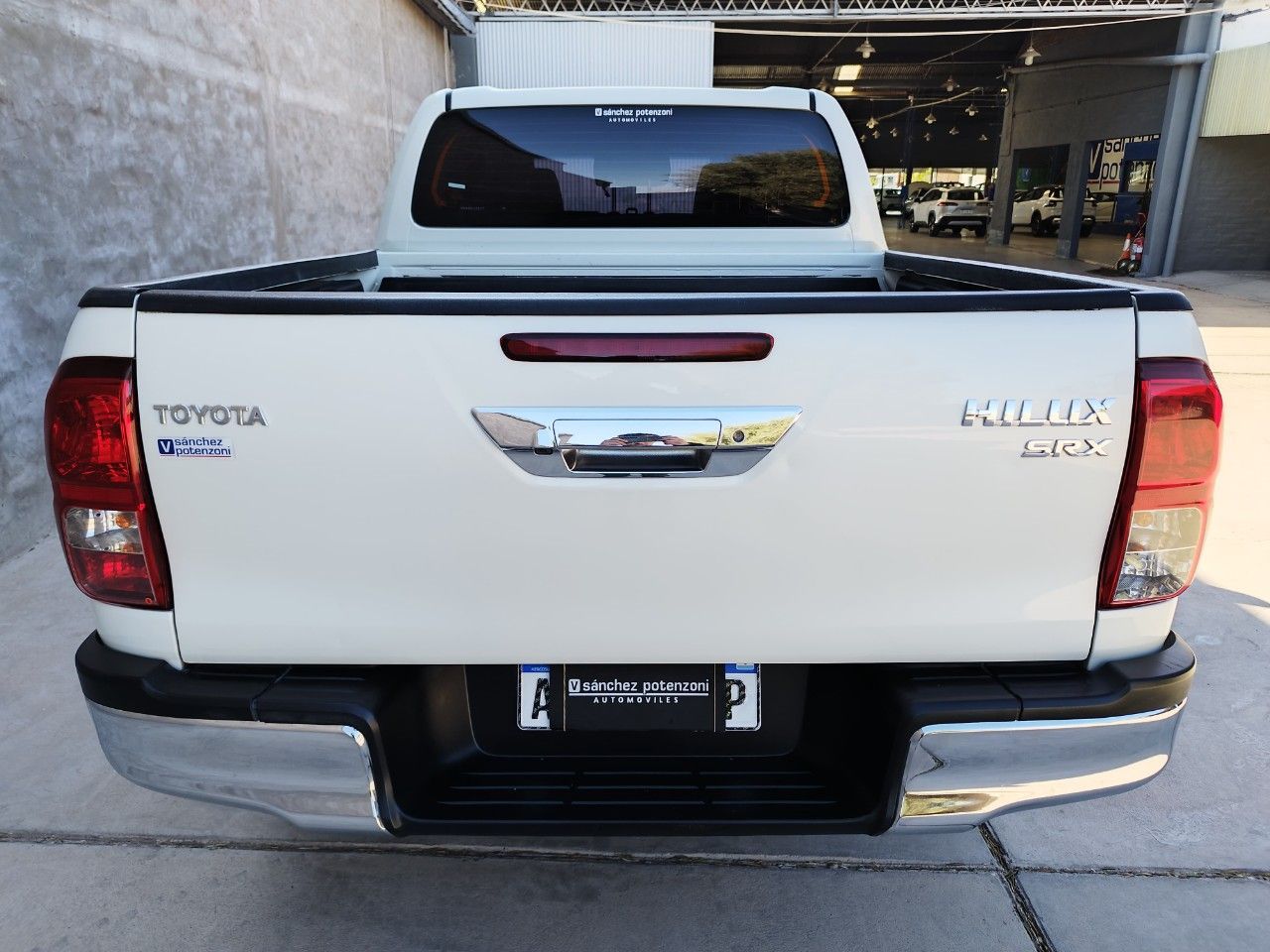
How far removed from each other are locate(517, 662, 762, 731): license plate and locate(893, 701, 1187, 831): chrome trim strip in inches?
14.2

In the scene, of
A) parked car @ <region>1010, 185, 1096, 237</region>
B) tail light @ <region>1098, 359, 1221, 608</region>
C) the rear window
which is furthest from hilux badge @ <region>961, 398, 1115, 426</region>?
parked car @ <region>1010, 185, 1096, 237</region>

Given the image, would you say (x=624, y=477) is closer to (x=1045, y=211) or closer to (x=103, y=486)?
(x=103, y=486)

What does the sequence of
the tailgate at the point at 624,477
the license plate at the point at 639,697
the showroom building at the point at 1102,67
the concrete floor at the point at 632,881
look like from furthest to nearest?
the showroom building at the point at 1102,67 → the concrete floor at the point at 632,881 → the license plate at the point at 639,697 → the tailgate at the point at 624,477

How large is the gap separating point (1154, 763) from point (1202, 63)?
19661 mm

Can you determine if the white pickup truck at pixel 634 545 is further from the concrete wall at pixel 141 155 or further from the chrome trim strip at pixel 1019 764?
the concrete wall at pixel 141 155

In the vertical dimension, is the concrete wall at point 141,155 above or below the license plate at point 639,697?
above

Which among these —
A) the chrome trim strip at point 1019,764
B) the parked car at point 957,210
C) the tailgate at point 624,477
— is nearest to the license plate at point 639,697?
the tailgate at point 624,477

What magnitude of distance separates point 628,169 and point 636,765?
7.74ft

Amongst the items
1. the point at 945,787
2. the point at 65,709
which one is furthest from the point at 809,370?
the point at 65,709

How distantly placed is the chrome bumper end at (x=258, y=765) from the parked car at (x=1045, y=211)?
96.0ft

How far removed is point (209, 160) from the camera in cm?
656

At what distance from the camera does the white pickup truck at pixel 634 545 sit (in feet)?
5.27

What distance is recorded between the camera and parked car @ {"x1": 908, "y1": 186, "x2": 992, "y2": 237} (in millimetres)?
Answer: 31500

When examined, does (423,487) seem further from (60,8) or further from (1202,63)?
(1202,63)
